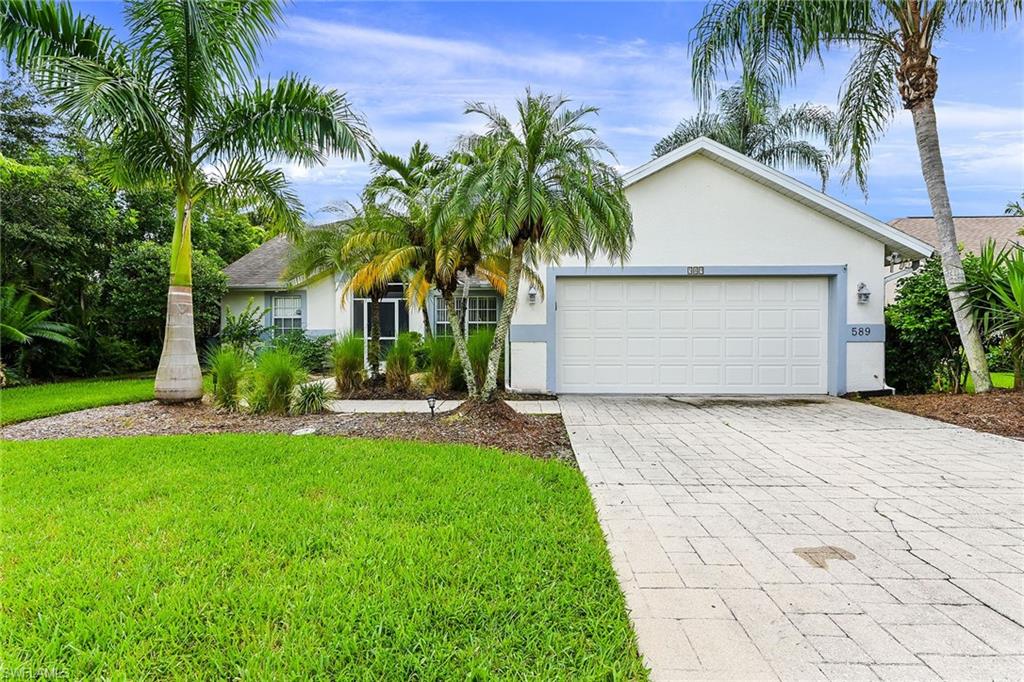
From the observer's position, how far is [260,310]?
49.6 ft

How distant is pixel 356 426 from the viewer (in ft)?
23.0

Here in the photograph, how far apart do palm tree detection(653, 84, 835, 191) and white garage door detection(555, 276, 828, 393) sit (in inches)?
396

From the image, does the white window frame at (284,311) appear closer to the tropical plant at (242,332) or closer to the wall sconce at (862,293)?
the tropical plant at (242,332)

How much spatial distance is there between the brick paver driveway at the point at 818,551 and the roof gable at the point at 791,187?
15.7ft

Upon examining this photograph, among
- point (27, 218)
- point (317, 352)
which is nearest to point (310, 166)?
point (317, 352)

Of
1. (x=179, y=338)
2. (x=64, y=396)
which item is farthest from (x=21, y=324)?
(x=179, y=338)

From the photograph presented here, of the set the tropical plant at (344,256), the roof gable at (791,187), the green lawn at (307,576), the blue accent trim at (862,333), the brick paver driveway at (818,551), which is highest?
the roof gable at (791,187)

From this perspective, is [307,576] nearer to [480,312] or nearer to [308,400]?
[308,400]

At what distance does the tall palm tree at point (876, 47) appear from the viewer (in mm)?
8156

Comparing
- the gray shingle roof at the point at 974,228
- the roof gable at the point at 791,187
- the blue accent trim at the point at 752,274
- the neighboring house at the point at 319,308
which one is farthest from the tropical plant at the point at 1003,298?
the gray shingle roof at the point at 974,228

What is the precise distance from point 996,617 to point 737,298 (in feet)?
27.2

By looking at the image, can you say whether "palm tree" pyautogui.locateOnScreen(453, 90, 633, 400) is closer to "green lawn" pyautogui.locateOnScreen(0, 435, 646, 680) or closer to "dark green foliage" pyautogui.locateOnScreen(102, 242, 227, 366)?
"green lawn" pyautogui.locateOnScreen(0, 435, 646, 680)

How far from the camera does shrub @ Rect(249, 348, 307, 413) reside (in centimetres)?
783

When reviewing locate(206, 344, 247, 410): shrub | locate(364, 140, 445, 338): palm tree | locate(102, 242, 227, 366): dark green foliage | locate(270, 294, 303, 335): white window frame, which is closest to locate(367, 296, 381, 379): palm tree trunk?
locate(364, 140, 445, 338): palm tree
